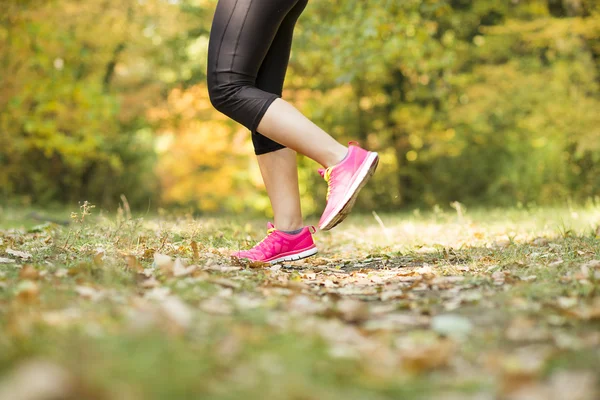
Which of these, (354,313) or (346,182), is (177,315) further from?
(346,182)

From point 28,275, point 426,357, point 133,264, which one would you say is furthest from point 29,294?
point 426,357

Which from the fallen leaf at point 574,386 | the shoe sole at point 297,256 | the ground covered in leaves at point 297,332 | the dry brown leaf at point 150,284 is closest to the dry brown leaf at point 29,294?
the ground covered in leaves at point 297,332

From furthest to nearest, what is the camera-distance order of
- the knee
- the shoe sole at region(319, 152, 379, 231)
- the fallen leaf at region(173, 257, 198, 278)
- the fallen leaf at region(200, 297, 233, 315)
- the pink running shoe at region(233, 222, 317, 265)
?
1. the pink running shoe at region(233, 222, 317, 265)
2. the knee
3. the shoe sole at region(319, 152, 379, 231)
4. the fallen leaf at region(173, 257, 198, 278)
5. the fallen leaf at region(200, 297, 233, 315)

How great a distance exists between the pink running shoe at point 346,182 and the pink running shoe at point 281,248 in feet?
0.99

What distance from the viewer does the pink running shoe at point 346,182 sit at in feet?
7.61

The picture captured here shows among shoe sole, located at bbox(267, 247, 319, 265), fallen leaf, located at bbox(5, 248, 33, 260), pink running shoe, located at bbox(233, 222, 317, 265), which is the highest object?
fallen leaf, located at bbox(5, 248, 33, 260)

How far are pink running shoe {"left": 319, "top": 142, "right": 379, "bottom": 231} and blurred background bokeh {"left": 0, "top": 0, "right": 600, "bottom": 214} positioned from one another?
14.6 ft

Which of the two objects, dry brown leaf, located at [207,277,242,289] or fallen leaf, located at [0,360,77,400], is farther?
dry brown leaf, located at [207,277,242,289]

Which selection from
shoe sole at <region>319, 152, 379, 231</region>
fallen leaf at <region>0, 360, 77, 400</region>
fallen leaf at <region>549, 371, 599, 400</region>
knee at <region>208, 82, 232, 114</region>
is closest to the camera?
fallen leaf at <region>0, 360, 77, 400</region>

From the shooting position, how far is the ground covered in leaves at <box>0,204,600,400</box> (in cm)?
89

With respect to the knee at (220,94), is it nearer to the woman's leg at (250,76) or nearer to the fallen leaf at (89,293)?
the woman's leg at (250,76)

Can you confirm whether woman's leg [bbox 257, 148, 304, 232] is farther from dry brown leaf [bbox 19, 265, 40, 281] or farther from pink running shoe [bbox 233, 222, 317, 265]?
dry brown leaf [bbox 19, 265, 40, 281]

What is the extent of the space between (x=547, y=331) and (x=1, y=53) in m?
9.74

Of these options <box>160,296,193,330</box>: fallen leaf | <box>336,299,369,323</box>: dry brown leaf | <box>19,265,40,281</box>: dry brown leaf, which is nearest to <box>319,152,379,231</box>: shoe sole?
<box>336,299,369,323</box>: dry brown leaf
